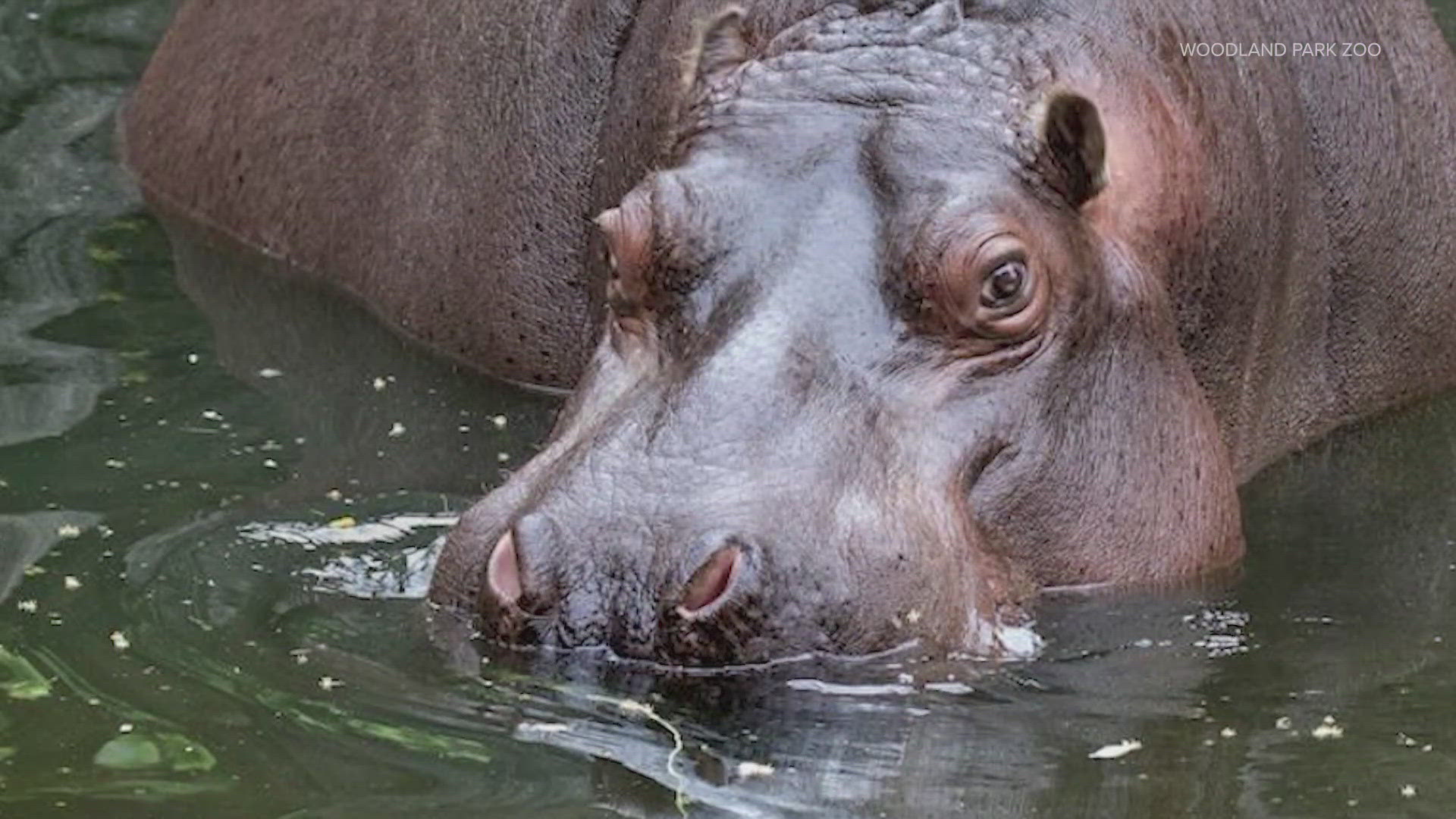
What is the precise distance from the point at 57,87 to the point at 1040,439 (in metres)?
5.20

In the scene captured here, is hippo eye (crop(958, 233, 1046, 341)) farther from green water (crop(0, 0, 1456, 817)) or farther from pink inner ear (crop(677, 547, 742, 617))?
pink inner ear (crop(677, 547, 742, 617))

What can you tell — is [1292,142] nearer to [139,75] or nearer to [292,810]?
[292,810]

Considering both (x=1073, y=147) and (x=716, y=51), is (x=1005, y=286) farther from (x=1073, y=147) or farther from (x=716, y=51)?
(x=716, y=51)

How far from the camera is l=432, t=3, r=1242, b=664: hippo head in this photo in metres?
5.54

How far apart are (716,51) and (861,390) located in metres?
1.07

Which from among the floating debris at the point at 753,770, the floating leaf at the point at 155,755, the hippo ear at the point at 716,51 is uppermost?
the hippo ear at the point at 716,51

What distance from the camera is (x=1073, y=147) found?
6.23 meters

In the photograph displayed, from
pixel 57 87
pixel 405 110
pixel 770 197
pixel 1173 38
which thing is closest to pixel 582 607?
pixel 770 197

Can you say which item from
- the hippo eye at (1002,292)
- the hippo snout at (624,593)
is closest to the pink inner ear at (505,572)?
the hippo snout at (624,593)

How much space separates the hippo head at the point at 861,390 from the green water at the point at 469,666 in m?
0.11

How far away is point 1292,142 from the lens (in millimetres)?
7117

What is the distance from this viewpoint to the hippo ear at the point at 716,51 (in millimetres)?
6629

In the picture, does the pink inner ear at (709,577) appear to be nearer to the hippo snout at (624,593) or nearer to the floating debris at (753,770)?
the hippo snout at (624,593)

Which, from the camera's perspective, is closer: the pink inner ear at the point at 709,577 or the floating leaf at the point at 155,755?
the floating leaf at the point at 155,755
